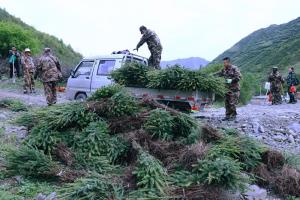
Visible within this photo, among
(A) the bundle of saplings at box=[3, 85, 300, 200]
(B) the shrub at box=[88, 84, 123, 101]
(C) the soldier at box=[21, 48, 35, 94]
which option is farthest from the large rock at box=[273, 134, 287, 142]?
(C) the soldier at box=[21, 48, 35, 94]

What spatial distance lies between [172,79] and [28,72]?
32.2 feet

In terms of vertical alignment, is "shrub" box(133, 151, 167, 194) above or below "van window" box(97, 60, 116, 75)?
below

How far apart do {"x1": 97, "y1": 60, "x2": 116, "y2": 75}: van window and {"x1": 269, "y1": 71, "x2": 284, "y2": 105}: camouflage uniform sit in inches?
399

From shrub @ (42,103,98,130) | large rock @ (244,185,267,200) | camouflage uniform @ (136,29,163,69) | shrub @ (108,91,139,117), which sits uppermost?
camouflage uniform @ (136,29,163,69)

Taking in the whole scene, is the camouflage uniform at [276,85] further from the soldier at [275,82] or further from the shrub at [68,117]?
the shrub at [68,117]

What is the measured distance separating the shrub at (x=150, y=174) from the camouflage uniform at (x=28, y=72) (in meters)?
13.1

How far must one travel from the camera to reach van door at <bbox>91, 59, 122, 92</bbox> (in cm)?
1244

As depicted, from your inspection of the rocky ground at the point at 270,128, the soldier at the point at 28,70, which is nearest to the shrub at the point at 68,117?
the rocky ground at the point at 270,128

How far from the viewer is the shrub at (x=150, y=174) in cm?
500

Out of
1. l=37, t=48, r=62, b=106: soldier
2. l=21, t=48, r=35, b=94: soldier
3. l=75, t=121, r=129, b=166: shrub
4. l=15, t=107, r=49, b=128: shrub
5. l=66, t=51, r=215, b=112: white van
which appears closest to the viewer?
l=75, t=121, r=129, b=166: shrub

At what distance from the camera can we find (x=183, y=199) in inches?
189

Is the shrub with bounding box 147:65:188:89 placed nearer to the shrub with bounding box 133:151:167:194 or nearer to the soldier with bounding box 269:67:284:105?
the shrub with bounding box 133:151:167:194

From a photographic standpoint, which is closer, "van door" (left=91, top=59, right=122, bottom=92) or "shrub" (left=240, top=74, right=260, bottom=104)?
"van door" (left=91, top=59, right=122, bottom=92)

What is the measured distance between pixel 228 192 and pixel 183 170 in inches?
25.3
